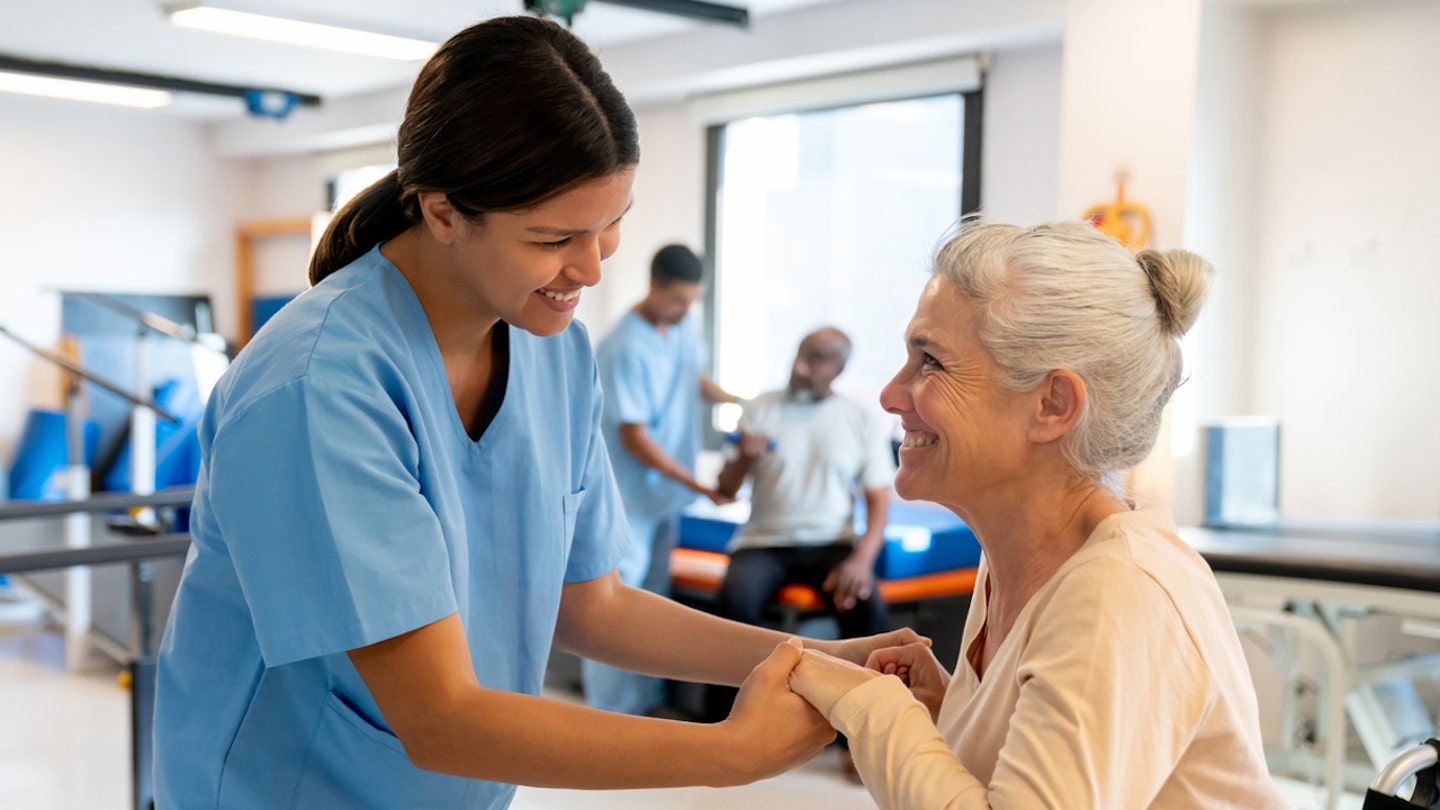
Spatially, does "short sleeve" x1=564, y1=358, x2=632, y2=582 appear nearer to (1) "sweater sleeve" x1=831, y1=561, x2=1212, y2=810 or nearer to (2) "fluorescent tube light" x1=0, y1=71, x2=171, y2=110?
Result: (1) "sweater sleeve" x1=831, y1=561, x2=1212, y2=810

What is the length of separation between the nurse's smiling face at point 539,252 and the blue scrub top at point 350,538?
3.2 inches

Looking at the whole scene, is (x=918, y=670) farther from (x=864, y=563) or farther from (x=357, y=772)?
(x=864, y=563)

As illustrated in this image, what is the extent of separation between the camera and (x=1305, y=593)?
128 inches

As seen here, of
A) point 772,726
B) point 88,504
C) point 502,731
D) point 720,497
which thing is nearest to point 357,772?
point 502,731

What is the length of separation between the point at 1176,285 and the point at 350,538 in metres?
0.80

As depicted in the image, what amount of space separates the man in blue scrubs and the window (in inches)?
48.1

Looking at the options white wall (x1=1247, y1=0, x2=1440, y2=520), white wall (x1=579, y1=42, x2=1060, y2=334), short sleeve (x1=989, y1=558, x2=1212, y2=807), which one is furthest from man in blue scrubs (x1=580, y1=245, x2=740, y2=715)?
short sleeve (x1=989, y1=558, x2=1212, y2=807)

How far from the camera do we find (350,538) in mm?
1024

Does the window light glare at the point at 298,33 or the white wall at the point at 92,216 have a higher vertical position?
the window light glare at the point at 298,33

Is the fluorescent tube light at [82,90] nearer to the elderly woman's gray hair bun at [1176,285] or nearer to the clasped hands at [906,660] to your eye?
the clasped hands at [906,660]

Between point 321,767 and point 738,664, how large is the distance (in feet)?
1.54

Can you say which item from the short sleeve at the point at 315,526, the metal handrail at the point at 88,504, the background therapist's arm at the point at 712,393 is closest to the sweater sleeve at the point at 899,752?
the short sleeve at the point at 315,526

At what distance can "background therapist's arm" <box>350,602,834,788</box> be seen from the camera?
1.04 metres

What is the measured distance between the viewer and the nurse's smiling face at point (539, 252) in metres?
1.11
